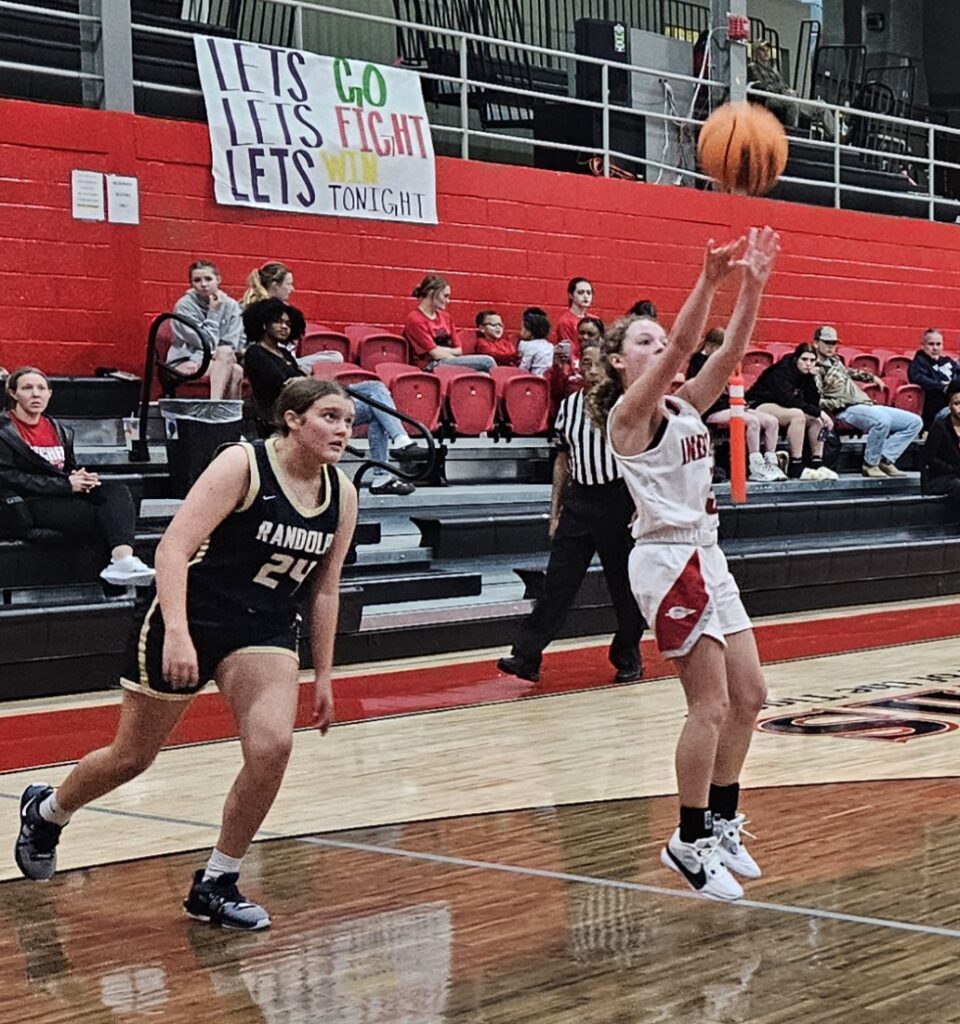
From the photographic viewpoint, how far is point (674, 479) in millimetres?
4703

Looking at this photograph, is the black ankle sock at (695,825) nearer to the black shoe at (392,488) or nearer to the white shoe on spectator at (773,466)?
the black shoe at (392,488)

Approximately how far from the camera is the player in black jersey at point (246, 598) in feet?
14.3

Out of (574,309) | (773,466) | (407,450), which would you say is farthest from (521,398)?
(773,466)

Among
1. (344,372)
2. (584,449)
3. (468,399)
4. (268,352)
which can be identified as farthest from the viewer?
(468,399)

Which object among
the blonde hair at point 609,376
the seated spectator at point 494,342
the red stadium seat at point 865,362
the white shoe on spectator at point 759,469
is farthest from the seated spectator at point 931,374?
the blonde hair at point 609,376

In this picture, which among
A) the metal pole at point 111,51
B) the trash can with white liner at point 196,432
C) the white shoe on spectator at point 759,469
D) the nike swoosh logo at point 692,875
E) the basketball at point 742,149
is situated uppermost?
the metal pole at point 111,51

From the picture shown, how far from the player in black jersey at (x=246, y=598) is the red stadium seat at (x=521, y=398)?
340 inches

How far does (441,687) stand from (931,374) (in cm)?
920

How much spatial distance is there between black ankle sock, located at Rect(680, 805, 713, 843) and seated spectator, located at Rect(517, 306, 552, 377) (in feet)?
30.2

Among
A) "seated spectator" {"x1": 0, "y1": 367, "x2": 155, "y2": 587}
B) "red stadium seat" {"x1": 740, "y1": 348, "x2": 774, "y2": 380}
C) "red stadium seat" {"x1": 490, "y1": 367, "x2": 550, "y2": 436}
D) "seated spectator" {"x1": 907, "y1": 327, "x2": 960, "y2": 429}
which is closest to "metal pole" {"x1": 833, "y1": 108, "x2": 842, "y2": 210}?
"seated spectator" {"x1": 907, "y1": 327, "x2": 960, "y2": 429}

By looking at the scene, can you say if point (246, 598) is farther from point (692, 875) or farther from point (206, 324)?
point (206, 324)

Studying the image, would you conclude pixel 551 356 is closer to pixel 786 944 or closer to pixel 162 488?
pixel 162 488

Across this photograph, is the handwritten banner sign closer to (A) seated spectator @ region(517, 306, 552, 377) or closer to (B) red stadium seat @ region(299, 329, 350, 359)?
(B) red stadium seat @ region(299, 329, 350, 359)

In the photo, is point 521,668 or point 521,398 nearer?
point 521,668
